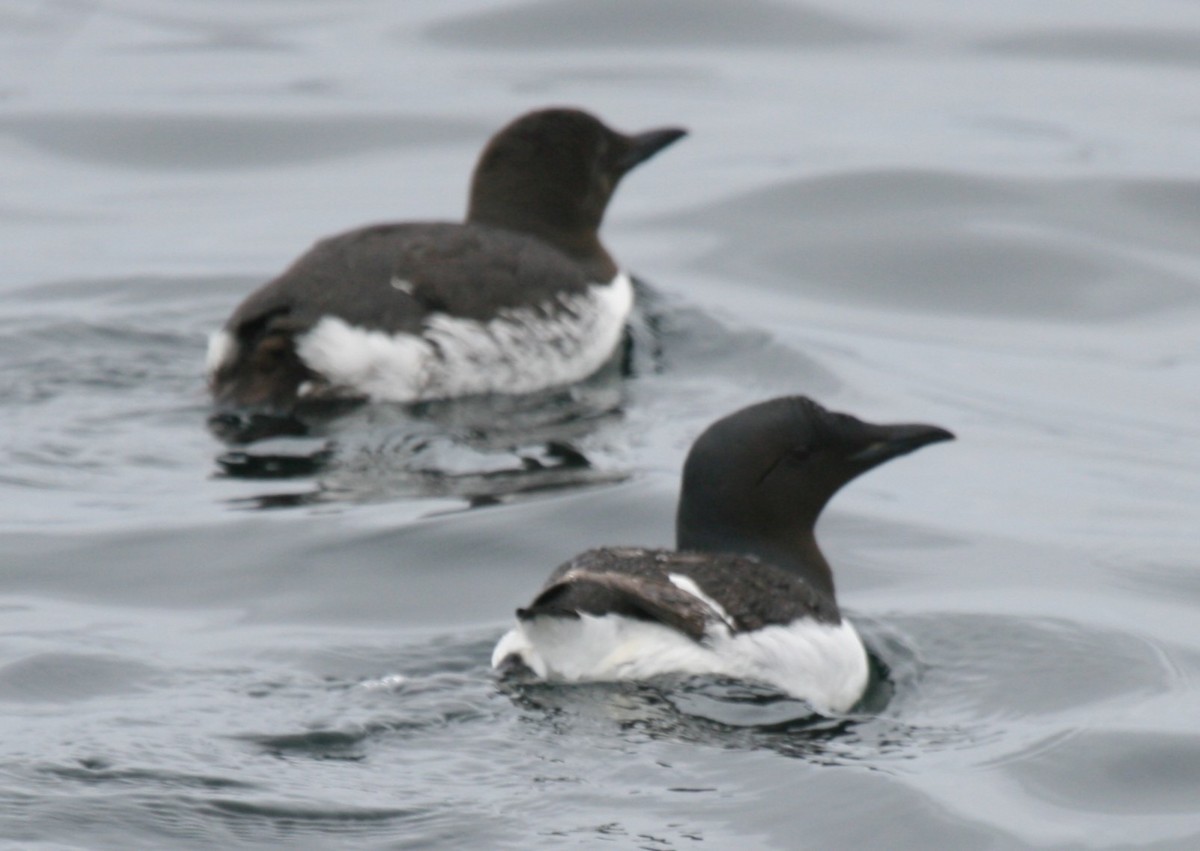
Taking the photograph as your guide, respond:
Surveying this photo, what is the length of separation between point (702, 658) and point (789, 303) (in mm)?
6943

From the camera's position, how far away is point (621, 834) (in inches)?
231

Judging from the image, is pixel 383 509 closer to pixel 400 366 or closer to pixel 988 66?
pixel 400 366

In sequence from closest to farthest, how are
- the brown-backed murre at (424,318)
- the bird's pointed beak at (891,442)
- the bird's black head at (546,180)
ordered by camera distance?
the bird's pointed beak at (891,442)
the brown-backed murre at (424,318)
the bird's black head at (546,180)

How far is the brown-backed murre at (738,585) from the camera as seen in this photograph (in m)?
6.50

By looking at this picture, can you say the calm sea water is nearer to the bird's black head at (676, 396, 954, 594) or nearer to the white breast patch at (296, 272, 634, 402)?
the white breast patch at (296, 272, 634, 402)

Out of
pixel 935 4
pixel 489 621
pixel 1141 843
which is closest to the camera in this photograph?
pixel 1141 843

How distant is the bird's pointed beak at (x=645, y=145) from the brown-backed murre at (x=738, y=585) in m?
4.44

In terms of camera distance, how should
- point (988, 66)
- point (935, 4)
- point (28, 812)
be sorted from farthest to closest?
point (935, 4), point (988, 66), point (28, 812)

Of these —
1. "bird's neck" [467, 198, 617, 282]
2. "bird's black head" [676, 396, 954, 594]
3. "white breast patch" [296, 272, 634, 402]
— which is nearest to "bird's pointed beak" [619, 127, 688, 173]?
"bird's neck" [467, 198, 617, 282]

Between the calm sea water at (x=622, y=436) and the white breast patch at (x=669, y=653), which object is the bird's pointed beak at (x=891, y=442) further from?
the white breast patch at (x=669, y=653)

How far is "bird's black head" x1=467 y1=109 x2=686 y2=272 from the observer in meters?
11.2

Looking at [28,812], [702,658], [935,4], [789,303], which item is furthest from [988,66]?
[28,812]

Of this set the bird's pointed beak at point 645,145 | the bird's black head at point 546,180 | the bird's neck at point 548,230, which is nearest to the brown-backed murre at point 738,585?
the bird's neck at point 548,230

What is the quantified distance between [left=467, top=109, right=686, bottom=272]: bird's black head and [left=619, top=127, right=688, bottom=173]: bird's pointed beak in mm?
264
